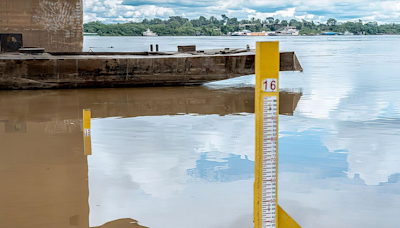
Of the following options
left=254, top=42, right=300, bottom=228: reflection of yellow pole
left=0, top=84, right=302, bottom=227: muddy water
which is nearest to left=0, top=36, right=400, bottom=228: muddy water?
left=0, top=84, right=302, bottom=227: muddy water

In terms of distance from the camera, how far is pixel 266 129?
14.5 feet

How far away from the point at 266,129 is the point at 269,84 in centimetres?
39

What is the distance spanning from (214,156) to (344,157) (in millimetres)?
2344

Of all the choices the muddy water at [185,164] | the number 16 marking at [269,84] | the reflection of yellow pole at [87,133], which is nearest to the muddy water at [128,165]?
the muddy water at [185,164]

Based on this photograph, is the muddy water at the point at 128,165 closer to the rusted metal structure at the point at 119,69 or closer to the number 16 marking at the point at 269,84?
the number 16 marking at the point at 269,84

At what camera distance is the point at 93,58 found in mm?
19938

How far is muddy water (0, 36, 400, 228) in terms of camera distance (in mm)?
6375

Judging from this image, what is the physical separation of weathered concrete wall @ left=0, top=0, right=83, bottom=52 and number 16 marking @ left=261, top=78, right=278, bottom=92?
78.7ft

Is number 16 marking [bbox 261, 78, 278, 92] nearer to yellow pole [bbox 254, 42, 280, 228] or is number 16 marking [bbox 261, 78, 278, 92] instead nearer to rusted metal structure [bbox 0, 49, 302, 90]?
yellow pole [bbox 254, 42, 280, 228]


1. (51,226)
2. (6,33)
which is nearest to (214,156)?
(51,226)

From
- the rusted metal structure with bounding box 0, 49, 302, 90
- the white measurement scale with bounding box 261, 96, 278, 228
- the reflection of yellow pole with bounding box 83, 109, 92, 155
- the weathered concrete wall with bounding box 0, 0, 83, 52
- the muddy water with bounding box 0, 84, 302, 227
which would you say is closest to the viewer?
the white measurement scale with bounding box 261, 96, 278, 228

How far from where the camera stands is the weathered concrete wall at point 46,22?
25.8m

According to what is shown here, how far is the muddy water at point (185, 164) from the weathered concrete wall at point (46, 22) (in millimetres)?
10414

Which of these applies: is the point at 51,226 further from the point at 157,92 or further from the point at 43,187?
the point at 157,92
